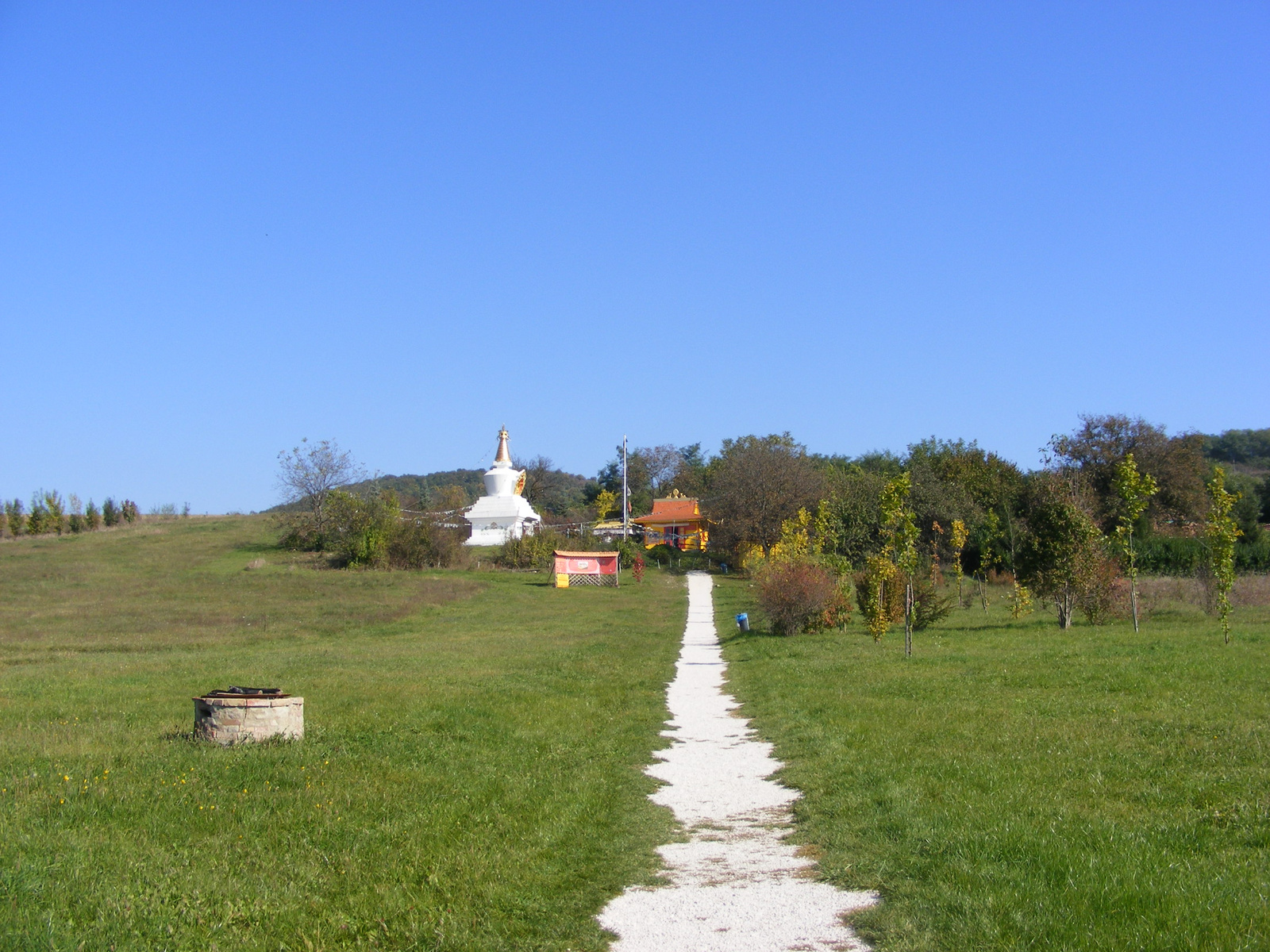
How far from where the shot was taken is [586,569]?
149 ft

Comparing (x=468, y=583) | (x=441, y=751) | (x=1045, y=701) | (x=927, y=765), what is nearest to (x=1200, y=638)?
(x=1045, y=701)

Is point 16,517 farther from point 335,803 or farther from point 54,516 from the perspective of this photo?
point 335,803

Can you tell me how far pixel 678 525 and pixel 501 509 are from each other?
1505cm

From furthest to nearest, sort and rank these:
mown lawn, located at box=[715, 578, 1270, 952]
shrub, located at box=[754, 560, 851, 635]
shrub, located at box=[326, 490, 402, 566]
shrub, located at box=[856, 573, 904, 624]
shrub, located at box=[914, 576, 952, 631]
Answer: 1. shrub, located at box=[326, 490, 402, 566]
2. shrub, located at box=[914, 576, 952, 631]
3. shrub, located at box=[856, 573, 904, 624]
4. shrub, located at box=[754, 560, 851, 635]
5. mown lawn, located at box=[715, 578, 1270, 952]

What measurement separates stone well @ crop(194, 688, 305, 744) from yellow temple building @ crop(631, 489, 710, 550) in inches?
2332

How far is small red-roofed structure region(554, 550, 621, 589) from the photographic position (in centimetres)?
4422

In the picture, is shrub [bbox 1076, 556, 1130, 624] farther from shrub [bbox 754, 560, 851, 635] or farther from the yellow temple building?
the yellow temple building

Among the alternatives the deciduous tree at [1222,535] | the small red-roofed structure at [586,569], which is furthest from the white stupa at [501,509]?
the deciduous tree at [1222,535]

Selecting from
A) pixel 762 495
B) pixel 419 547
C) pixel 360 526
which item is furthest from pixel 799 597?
pixel 762 495

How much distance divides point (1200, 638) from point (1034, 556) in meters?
6.12

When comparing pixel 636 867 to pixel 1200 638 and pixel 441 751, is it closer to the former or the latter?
pixel 441 751

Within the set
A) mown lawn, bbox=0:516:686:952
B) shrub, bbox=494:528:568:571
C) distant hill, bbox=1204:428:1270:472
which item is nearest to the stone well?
mown lawn, bbox=0:516:686:952

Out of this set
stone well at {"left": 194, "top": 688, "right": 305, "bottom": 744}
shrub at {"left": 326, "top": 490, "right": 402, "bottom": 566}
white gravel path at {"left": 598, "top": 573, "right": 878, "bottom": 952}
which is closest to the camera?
white gravel path at {"left": 598, "top": 573, "right": 878, "bottom": 952}

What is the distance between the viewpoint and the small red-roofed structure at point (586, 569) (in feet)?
145
